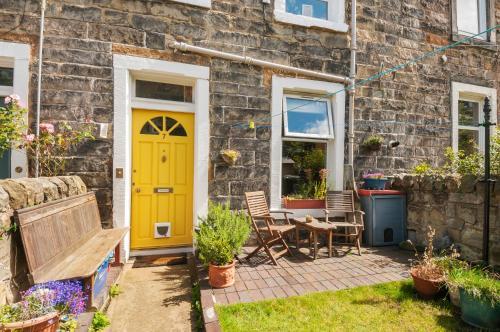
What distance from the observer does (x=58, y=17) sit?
12.3ft

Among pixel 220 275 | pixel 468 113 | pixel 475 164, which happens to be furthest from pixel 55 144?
pixel 468 113

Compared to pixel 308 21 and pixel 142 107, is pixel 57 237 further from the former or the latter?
pixel 308 21

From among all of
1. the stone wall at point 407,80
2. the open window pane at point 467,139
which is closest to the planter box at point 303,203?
the stone wall at point 407,80

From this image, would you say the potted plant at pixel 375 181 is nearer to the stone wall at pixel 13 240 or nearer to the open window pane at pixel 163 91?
the open window pane at pixel 163 91

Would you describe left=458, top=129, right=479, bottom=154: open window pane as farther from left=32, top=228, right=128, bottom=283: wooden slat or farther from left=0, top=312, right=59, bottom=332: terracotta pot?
left=0, top=312, right=59, bottom=332: terracotta pot

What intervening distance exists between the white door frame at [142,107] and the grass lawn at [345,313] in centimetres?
199

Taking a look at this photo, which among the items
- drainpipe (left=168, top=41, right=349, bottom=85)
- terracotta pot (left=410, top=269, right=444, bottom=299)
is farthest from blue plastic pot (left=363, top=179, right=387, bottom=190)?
terracotta pot (left=410, top=269, right=444, bottom=299)

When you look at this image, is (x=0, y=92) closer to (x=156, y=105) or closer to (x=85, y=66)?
(x=85, y=66)

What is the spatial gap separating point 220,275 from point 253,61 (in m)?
3.31

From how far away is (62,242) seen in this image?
100 inches

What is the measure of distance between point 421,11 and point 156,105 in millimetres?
5759

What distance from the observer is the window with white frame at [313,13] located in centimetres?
467

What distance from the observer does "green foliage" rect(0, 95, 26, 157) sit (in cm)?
318

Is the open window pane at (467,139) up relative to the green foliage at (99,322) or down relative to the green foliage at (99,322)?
up
